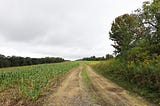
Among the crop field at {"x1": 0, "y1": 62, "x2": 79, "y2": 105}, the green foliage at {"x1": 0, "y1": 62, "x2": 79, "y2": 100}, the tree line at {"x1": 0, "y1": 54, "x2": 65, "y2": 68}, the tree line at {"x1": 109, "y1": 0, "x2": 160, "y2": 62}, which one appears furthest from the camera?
the tree line at {"x1": 0, "y1": 54, "x2": 65, "y2": 68}

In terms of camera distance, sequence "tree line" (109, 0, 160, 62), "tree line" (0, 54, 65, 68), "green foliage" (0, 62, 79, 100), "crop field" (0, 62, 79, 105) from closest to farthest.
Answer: "crop field" (0, 62, 79, 105), "green foliage" (0, 62, 79, 100), "tree line" (109, 0, 160, 62), "tree line" (0, 54, 65, 68)

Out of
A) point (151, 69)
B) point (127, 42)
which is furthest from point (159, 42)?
point (151, 69)

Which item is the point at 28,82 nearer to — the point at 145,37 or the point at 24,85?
the point at 24,85

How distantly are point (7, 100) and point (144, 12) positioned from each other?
1683 cm

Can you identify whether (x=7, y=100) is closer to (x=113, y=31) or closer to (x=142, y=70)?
(x=142, y=70)

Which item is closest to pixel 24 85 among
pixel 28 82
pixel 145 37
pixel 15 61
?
pixel 28 82

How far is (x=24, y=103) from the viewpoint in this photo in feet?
39.2

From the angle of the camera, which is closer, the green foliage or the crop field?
the crop field

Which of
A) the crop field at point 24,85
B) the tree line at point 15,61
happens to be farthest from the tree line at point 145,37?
the tree line at point 15,61

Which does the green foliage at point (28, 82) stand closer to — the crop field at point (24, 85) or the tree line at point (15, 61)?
the crop field at point (24, 85)

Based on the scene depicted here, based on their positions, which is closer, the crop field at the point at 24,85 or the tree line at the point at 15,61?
the crop field at the point at 24,85

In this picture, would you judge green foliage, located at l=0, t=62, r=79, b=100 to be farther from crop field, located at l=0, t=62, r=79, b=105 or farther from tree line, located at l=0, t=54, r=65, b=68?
tree line, located at l=0, t=54, r=65, b=68

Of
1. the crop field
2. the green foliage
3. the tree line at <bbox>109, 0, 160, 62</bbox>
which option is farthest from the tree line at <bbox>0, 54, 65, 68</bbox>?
the tree line at <bbox>109, 0, 160, 62</bbox>

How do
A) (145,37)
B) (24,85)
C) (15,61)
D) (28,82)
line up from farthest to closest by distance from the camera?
1. (15,61)
2. (145,37)
3. (28,82)
4. (24,85)
